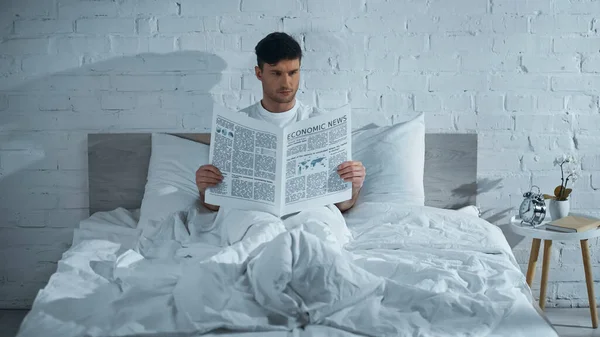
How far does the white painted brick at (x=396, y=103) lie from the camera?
3064mm

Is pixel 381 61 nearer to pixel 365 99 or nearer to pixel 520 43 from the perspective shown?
pixel 365 99

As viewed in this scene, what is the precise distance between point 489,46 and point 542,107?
1.22 feet

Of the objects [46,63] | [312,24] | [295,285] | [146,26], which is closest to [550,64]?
[312,24]

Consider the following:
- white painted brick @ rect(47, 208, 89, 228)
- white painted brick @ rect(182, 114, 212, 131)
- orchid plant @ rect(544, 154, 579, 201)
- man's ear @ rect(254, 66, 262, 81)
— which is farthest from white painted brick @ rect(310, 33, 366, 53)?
white painted brick @ rect(47, 208, 89, 228)

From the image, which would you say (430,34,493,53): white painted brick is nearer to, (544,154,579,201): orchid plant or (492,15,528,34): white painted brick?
(492,15,528,34): white painted brick

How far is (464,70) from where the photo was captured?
120 inches

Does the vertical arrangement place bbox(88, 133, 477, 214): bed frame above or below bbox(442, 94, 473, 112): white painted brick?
below

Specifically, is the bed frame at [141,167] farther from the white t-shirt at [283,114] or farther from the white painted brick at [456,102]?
the white t-shirt at [283,114]

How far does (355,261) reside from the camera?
→ 206 cm

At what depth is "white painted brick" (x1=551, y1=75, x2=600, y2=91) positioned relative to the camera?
307 cm

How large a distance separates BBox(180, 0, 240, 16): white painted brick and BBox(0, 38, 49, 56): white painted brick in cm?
63

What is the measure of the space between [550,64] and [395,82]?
71cm

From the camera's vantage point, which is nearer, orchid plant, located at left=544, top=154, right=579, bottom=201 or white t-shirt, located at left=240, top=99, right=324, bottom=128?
white t-shirt, located at left=240, top=99, right=324, bottom=128

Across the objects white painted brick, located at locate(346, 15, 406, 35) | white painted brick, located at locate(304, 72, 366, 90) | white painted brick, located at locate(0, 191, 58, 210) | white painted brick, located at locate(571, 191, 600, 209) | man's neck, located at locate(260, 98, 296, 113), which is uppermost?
white painted brick, located at locate(346, 15, 406, 35)
